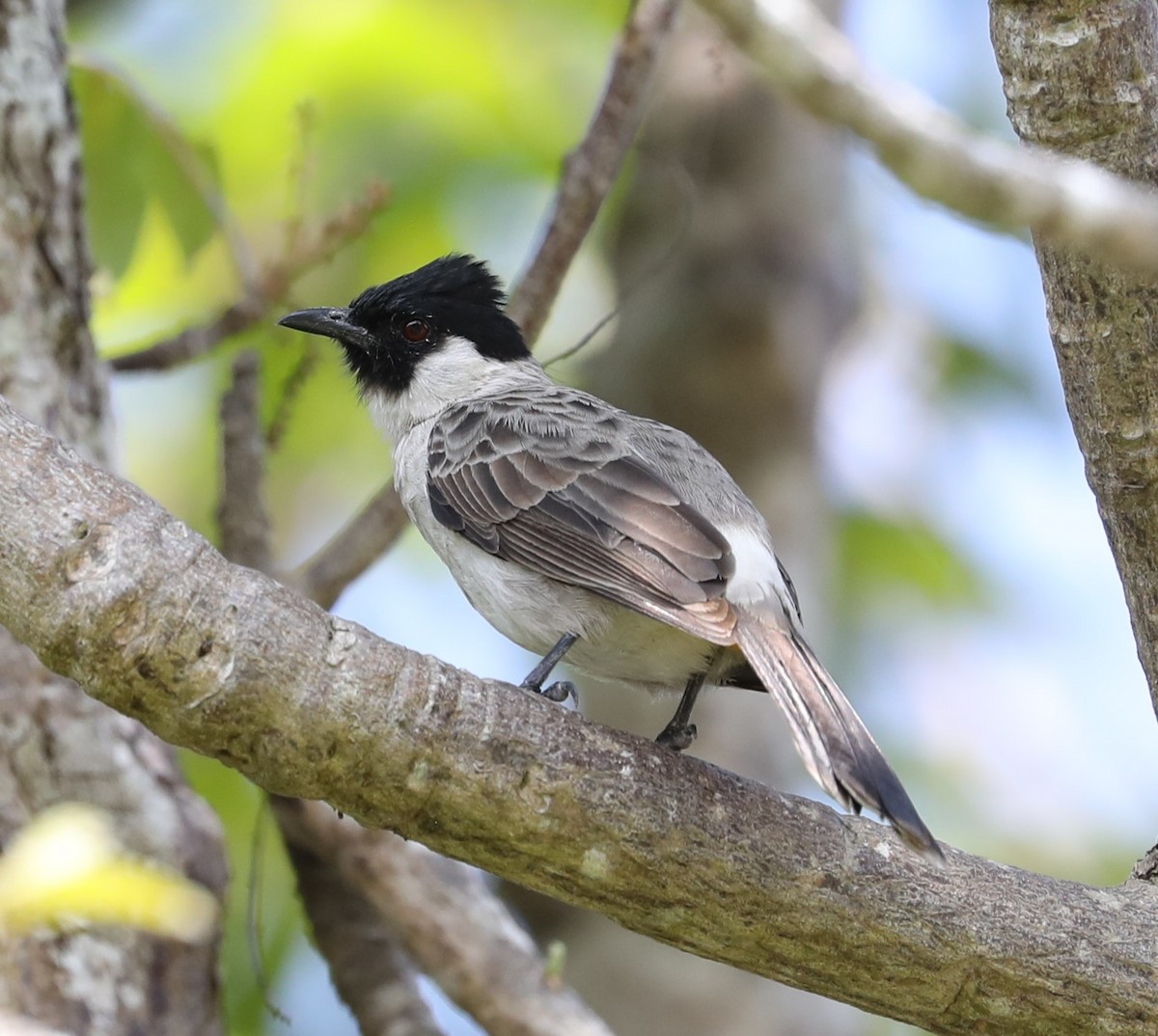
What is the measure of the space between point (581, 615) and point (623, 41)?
2019 millimetres

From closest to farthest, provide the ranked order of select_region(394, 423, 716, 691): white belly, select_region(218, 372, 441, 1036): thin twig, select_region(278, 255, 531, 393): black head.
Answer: select_region(394, 423, 716, 691): white belly < select_region(218, 372, 441, 1036): thin twig < select_region(278, 255, 531, 393): black head

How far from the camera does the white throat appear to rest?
4.97 metres

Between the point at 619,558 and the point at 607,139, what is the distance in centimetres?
172

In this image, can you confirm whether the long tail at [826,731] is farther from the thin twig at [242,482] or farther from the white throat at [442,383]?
the thin twig at [242,482]

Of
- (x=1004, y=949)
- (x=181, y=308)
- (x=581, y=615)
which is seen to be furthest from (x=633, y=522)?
(x=181, y=308)

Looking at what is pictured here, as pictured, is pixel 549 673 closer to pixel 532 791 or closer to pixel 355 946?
pixel 532 791

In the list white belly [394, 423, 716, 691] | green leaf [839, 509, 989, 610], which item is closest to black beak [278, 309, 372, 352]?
white belly [394, 423, 716, 691]

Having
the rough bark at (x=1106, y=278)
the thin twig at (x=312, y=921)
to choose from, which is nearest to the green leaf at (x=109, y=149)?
the thin twig at (x=312, y=921)

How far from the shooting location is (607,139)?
4797 millimetres

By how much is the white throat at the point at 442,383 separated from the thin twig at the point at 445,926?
129 cm

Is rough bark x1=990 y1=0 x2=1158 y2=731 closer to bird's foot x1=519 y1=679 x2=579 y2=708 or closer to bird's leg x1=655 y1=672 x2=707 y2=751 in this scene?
bird's leg x1=655 y1=672 x2=707 y2=751

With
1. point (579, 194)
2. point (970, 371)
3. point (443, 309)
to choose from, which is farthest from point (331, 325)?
point (970, 371)

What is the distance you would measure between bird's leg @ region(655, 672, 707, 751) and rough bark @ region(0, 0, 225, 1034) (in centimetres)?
142

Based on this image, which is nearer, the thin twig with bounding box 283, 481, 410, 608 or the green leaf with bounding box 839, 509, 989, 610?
the thin twig with bounding box 283, 481, 410, 608
